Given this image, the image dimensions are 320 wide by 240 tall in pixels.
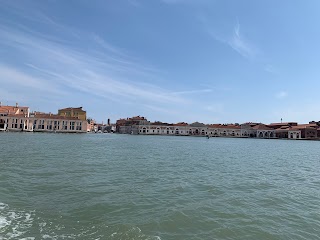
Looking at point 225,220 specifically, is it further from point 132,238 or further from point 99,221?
point 99,221

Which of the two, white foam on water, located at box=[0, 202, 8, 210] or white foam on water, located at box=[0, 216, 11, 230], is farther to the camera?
white foam on water, located at box=[0, 202, 8, 210]

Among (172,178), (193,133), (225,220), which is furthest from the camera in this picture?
(193,133)

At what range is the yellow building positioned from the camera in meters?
104

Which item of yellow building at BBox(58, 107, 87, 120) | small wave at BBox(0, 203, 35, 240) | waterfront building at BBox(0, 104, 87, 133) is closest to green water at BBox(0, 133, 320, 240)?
small wave at BBox(0, 203, 35, 240)

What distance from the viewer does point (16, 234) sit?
18.4 ft

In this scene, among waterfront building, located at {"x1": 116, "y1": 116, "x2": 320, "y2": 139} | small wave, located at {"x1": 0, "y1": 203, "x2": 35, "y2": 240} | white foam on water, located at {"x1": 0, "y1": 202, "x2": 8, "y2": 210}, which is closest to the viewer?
small wave, located at {"x1": 0, "y1": 203, "x2": 35, "y2": 240}

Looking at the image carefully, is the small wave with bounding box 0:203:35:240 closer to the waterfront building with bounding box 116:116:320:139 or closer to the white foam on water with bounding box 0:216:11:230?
the white foam on water with bounding box 0:216:11:230

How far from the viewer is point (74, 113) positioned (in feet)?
341

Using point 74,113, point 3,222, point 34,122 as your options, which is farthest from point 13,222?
point 74,113

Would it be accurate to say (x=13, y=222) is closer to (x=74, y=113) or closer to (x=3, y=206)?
(x=3, y=206)

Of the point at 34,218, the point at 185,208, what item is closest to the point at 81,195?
the point at 34,218

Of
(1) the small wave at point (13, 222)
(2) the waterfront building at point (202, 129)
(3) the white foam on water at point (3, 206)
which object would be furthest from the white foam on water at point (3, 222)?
(2) the waterfront building at point (202, 129)

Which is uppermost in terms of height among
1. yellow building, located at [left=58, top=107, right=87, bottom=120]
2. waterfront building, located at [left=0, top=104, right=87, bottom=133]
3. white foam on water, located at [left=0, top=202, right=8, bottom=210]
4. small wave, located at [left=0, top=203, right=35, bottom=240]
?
yellow building, located at [left=58, top=107, right=87, bottom=120]

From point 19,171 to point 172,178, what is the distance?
6902mm
